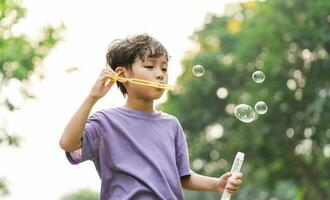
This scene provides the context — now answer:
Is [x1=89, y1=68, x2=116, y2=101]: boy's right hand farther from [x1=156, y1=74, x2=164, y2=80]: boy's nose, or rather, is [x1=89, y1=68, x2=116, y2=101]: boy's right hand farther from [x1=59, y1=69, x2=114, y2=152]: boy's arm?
[x1=156, y1=74, x2=164, y2=80]: boy's nose

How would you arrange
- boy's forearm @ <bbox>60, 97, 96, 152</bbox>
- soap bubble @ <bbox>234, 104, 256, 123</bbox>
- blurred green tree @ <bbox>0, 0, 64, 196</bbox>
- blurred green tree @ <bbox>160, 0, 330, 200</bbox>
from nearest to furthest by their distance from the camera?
1. boy's forearm @ <bbox>60, 97, 96, 152</bbox>
2. soap bubble @ <bbox>234, 104, 256, 123</bbox>
3. blurred green tree @ <bbox>0, 0, 64, 196</bbox>
4. blurred green tree @ <bbox>160, 0, 330, 200</bbox>

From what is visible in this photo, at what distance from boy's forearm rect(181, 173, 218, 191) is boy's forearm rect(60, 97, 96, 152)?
575 mm

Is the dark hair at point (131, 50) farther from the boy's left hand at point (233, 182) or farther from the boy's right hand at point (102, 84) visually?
the boy's left hand at point (233, 182)

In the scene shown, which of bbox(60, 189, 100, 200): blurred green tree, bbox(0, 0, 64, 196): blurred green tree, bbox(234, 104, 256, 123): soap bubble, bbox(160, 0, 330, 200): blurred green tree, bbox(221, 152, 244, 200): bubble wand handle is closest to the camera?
bbox(221, 152, 244, 200): bubble wand handle

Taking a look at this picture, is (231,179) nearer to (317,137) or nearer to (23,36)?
(23,36)

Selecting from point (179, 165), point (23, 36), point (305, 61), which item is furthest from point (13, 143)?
point (179, 165)

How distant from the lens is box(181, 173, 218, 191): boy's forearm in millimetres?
3646

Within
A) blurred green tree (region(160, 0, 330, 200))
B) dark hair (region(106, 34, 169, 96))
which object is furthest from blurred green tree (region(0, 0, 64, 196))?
dark hair (region(106, 34, 169, 96))

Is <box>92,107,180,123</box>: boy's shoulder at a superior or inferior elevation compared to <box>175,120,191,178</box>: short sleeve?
superior

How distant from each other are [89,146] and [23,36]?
13773 mm

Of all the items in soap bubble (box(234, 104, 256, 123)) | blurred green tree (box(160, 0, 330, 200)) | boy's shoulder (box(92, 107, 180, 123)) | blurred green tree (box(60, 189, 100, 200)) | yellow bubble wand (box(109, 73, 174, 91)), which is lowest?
blurred green tree (box(60, 189, 100, 200))

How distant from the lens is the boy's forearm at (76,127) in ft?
10.6

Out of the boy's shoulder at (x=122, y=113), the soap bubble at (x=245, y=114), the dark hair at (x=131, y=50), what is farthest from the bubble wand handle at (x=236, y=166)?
the soap bubble at (x=245, y=114)

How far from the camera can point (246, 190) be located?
38.3 m
